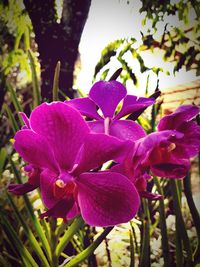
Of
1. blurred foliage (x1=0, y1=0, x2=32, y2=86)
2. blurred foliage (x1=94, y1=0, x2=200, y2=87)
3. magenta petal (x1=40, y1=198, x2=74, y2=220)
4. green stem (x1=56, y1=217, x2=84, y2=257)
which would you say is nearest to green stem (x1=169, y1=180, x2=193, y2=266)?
green stem (x1=56, y1=217, x2=84, y2=257)

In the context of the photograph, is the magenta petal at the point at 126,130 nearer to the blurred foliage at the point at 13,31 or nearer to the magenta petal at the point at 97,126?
the magenta petal at the point at 97,126

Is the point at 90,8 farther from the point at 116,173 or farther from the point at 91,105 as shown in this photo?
the point at 116,173

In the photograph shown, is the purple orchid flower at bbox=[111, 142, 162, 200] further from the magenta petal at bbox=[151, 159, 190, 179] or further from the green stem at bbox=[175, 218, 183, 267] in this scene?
the green stem at bbox=[175, 218, 183, 267]

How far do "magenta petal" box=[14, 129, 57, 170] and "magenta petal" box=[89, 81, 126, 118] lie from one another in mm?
87

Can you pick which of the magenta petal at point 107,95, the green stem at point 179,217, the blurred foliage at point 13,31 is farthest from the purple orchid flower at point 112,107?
the blurred foliage at point 13,31

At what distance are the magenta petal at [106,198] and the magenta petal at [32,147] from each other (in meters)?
0.03

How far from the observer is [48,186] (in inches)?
9.9

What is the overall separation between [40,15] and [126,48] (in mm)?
301

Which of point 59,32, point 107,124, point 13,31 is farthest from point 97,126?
point 13,31

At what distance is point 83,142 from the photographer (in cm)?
24

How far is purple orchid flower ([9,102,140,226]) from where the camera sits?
24 centimetres

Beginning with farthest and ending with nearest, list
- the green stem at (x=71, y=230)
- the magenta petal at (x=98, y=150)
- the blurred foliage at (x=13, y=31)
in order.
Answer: the blurred foliage at (x=13, y=31) < the green stem at (x=71, y=230) < the magenta petal at (x=98, y=150)

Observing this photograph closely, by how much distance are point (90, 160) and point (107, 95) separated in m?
0.09

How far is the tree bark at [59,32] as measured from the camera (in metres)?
0.95
